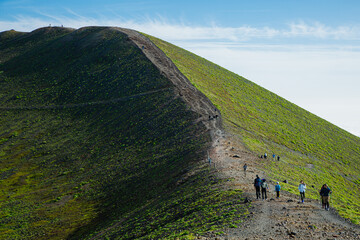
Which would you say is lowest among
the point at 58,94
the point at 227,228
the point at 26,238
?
the point at 26,238

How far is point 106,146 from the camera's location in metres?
79.5

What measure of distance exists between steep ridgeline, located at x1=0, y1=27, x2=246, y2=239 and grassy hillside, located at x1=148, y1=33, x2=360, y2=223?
8294 millimetres

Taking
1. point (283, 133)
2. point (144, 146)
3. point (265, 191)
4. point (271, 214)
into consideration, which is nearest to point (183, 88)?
point (144, 146)

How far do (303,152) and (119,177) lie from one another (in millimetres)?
46371

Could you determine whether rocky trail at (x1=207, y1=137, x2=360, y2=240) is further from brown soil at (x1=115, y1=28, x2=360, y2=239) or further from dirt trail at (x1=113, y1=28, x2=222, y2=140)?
dirt trail at (x1=113, y1=28, x2=222, y2=140)

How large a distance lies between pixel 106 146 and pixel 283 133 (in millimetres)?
47953

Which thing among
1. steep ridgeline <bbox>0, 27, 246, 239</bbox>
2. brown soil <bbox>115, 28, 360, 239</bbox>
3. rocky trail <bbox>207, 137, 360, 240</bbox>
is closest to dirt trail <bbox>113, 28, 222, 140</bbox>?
steep ridgeline <bbox>0, 27, 246, 239</bbox>

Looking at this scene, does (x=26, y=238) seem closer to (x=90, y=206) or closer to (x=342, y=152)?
(x=90, y=206)

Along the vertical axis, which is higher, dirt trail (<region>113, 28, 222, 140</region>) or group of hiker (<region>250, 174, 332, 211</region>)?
dirt trail (<region>113, 28, 222, 140</region>)

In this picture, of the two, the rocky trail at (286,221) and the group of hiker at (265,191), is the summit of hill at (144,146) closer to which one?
the rocky trail at (286,221)

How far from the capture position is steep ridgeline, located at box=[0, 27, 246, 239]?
41.3m

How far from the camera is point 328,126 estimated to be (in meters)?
122

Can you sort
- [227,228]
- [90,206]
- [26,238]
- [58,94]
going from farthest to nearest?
[58,94], [90,206], [26,238], [227,228]

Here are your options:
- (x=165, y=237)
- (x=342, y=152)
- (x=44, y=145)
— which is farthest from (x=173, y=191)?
(x=342, y=152)
